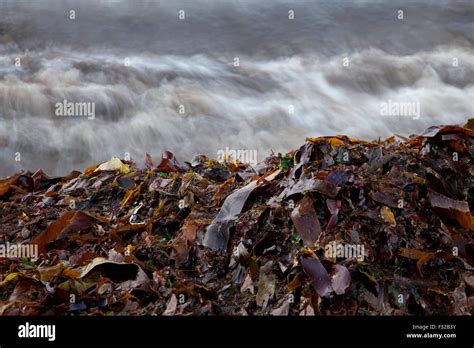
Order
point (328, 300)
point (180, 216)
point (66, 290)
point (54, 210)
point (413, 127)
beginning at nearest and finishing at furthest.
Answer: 1. point (328, 300)
2. point (66, 290)
3. point (180, 216)
4. point (54, 210)
5. point (413, 127)

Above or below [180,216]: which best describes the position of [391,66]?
above

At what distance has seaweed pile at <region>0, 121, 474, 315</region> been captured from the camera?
9.31ft

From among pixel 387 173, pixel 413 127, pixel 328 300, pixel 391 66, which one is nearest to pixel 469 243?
pixel 387 173

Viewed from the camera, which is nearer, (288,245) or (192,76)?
(288,245)

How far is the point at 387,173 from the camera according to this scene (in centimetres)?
351

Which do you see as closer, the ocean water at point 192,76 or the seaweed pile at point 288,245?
the seaweed pile at point 288,245

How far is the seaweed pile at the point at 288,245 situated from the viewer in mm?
2838

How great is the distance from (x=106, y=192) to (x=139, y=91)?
5282 millimetres

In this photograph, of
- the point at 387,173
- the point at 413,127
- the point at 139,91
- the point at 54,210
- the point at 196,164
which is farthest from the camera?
the point at 139,91

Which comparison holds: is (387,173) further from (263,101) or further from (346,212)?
(263,101)

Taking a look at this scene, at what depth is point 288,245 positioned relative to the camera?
3111mm

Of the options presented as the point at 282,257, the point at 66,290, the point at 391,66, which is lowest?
the point at 66,290

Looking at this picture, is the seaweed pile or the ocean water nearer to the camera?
the seaweed pile

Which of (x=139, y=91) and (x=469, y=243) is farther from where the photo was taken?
(x=139, y=91)
